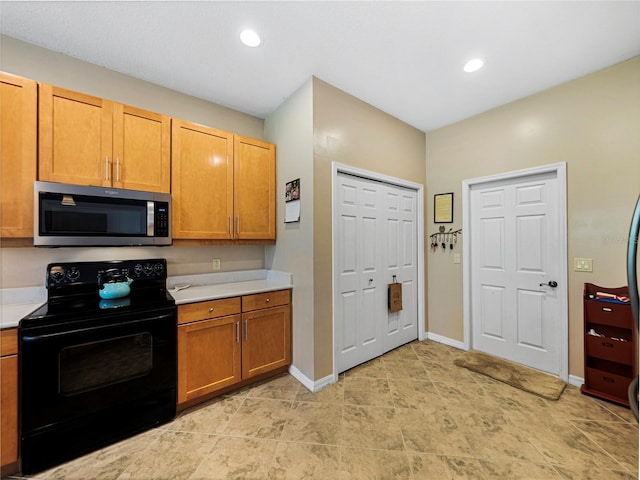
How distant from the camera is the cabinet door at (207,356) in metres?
1.95

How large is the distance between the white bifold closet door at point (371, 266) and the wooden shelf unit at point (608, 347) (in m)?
1.57

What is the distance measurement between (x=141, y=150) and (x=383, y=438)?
9.33 ft


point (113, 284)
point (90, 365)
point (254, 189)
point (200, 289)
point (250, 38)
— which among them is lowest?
point (90, 365)

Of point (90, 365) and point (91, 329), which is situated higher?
point (91, 329)

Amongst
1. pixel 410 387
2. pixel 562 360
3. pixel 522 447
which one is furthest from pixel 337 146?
pixel 562 360

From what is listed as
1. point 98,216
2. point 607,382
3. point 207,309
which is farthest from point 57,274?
point 607,382

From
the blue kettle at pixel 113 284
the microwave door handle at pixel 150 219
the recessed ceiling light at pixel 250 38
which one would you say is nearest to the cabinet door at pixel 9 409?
the blue kettle at pixel 113 284

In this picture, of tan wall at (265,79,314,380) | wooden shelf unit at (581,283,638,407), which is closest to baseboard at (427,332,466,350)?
wooden shelf unit at (581,283,638,407)

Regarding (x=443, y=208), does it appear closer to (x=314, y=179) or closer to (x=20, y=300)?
(x=314, y=179)

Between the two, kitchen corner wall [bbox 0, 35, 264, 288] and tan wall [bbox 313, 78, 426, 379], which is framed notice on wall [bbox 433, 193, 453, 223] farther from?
kitchen corner wall [bbox 0, 35, 264, 288]

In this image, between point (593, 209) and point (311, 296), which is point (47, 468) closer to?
point (311, 296)

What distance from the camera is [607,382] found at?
6.81 feet

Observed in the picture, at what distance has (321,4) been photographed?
5.27 ft

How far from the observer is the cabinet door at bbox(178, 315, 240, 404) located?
195 centimetres
